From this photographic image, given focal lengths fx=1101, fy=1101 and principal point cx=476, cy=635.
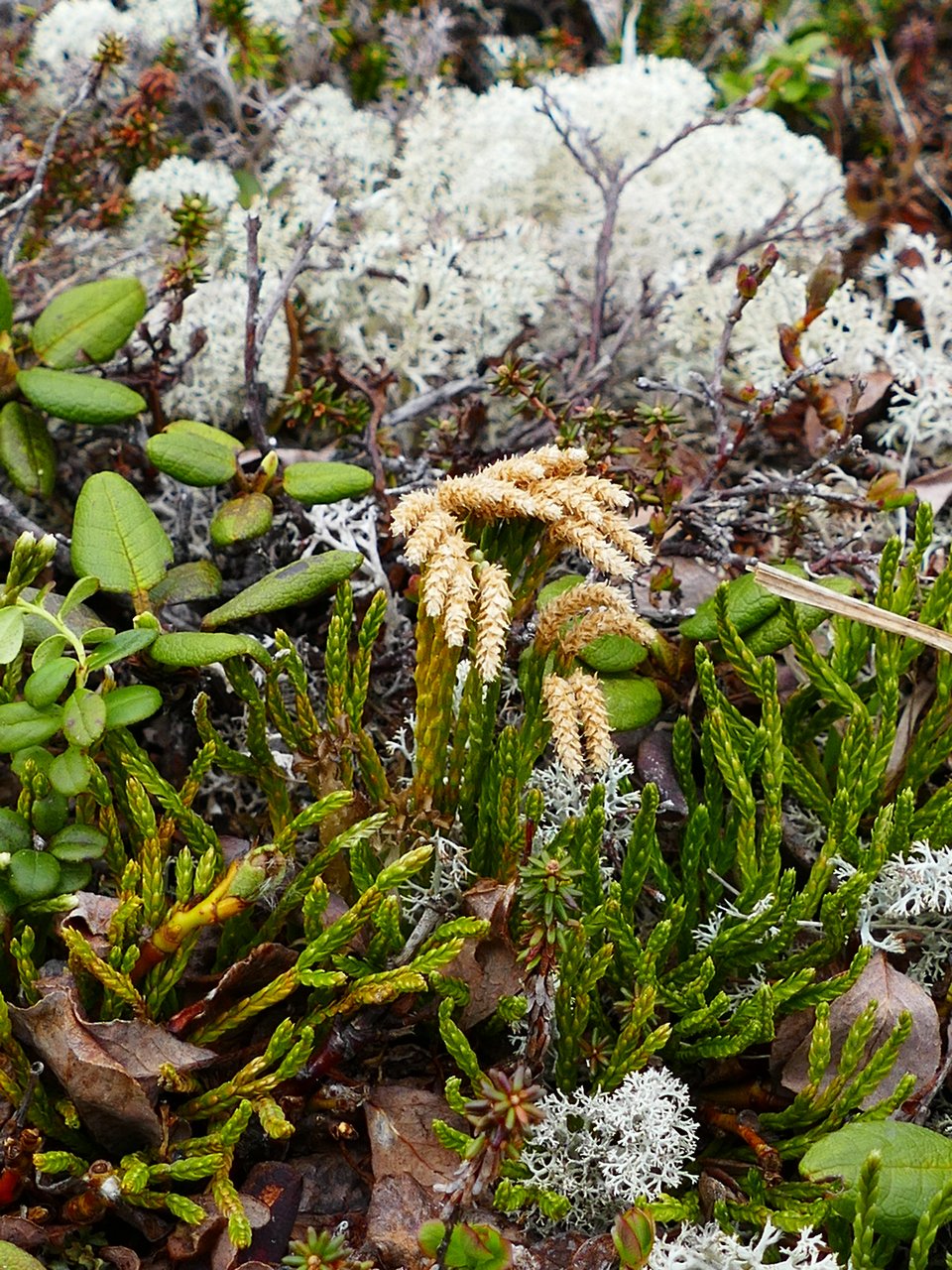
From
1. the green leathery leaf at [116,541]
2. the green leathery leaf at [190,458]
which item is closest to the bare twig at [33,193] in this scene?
the green leathery leaf at [190,458]

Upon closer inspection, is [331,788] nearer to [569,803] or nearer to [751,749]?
[569,803]

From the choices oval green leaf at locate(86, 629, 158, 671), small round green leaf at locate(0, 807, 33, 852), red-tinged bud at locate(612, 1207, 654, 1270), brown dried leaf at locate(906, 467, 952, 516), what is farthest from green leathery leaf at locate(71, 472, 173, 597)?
brown dried leaf at locate(906, 467, 952, 516)

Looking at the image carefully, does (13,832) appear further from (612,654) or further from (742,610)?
(742,610)

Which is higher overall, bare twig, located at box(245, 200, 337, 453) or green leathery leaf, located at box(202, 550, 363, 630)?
bare twig, located at box(245, 200, 337, 453)

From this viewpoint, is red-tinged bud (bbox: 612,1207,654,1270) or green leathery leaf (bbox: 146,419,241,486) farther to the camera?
green leathery leaf (bbox: 146,419,241,486)

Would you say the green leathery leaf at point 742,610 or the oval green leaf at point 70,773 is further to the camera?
the green leathery leaf at point 742,610

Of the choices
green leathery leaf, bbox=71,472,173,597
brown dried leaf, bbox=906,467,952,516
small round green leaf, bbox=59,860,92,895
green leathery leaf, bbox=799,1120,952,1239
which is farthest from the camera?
brown dried leaf, bbox=906,467,952,516

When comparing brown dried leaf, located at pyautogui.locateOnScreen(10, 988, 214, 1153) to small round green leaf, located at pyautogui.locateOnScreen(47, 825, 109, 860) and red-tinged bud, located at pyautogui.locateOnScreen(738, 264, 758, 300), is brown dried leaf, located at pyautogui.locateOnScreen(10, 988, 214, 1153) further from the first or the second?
red-tinged bud, located at pyautogui.locateOnScreen(738, 264, 758, 300)

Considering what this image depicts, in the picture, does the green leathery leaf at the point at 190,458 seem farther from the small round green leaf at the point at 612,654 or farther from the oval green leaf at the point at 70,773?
the small round green leaf at the point at 612,654
